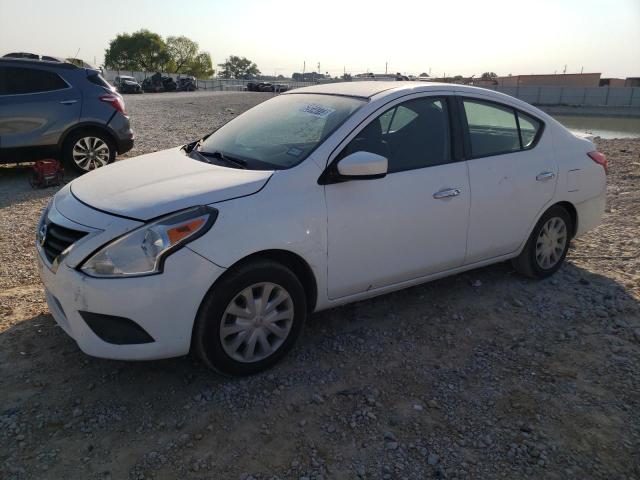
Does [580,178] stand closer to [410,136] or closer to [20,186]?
[410,136]

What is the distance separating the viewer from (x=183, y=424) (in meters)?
2.78

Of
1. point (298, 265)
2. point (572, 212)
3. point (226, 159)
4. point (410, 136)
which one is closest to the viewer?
point (298, 265)

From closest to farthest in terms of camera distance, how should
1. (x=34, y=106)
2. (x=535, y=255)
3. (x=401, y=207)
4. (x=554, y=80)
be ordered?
1. (x=401, y=207)
2. (x=535, y=255)
3. (x=34, y=106)
4. (x=554, y=80)

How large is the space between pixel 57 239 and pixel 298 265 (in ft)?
4.56

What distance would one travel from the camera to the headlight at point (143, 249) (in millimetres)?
2713

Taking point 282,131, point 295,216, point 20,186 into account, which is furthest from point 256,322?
point 20,186

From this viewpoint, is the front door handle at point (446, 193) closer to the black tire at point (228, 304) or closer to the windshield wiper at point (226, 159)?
the black tire at point (228, 304)

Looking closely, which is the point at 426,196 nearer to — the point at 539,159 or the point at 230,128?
the point at 539,159

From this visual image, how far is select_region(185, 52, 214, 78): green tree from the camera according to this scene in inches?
4154

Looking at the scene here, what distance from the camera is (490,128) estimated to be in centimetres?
421

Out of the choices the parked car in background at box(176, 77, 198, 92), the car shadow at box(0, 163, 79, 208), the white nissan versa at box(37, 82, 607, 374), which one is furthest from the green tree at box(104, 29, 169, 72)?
the white nissan versa at box(37, 82, 607, 374)

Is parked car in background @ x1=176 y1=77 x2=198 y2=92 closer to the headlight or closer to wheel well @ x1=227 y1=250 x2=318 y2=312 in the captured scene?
wheel well @ x1=227 y1=250 x2=318 y2=312

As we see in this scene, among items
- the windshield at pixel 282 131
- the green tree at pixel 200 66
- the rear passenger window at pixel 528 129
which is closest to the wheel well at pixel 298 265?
the windshield at pixel 282 131

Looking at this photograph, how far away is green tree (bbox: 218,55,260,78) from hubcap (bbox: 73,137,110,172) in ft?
467
